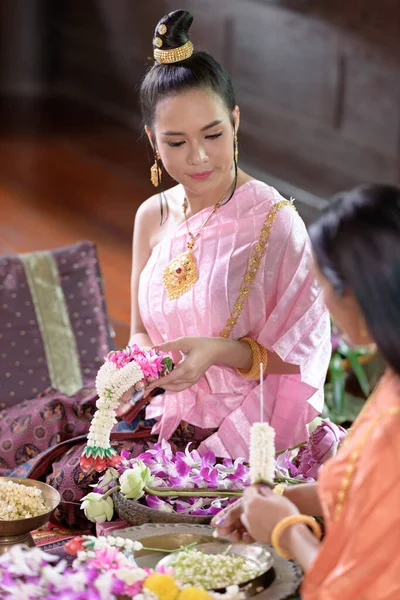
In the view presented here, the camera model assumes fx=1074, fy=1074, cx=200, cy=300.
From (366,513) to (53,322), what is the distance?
2355 mm

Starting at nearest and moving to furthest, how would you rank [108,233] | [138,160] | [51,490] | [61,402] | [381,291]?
[381,291] → [51,490] → [61,402] → [108,233] → [138,160]

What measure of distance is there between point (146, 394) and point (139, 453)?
0.17 metres

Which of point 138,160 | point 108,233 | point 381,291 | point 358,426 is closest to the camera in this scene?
point 381,291

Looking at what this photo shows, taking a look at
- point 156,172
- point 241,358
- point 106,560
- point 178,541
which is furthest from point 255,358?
point 106,560

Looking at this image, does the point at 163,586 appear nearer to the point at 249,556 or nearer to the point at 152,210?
the point at 249,556

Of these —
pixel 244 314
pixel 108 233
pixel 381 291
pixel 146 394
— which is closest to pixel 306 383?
pixel 244 314

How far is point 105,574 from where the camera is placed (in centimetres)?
208

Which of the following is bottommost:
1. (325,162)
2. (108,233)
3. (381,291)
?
(108,233)

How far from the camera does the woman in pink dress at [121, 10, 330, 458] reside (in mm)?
2879

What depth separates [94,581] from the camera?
6.73 ft

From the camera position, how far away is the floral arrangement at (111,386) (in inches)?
102

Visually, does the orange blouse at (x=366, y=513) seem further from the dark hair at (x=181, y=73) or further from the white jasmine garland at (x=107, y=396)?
the dark hair at (x=181, y=73)

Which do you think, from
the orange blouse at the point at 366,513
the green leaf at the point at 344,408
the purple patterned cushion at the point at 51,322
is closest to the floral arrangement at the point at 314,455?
the orange blouse at the point at 366,513

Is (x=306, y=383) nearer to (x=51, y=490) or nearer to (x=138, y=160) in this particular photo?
(x=51, y=490)
